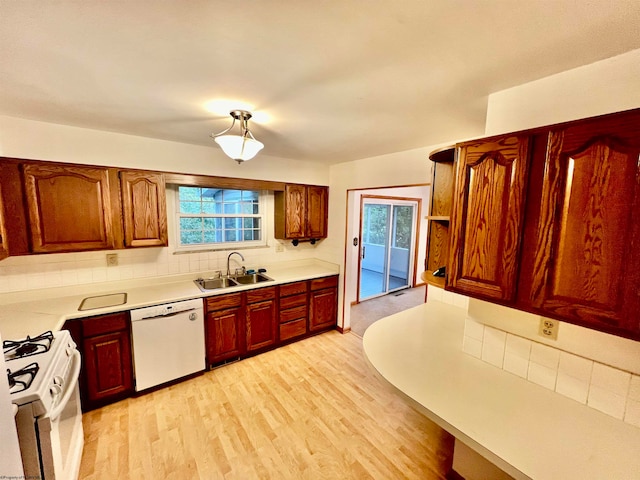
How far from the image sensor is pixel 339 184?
3.56 metres

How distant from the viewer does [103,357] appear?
213 cm

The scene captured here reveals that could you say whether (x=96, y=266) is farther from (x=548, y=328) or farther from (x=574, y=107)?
(x=574, y=107)

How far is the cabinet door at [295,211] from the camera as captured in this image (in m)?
3.33

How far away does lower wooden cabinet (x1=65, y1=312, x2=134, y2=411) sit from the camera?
204 cm

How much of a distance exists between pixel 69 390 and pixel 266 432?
1.31 metres

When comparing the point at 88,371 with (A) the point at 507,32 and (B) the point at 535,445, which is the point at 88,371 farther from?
(A) the point at 507,32

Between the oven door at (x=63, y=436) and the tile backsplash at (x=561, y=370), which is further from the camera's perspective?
the oven door at (x=63, y=436)

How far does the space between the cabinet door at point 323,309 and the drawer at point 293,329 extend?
11 centimetres

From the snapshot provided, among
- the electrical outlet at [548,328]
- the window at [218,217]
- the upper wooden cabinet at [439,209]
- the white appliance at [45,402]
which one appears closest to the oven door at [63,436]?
the white appliance at [45,402]

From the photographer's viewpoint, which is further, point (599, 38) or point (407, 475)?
point (407, 475)

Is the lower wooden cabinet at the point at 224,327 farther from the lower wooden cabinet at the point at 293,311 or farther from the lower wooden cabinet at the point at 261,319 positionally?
the lower wooden cabinet at the point at 293,311

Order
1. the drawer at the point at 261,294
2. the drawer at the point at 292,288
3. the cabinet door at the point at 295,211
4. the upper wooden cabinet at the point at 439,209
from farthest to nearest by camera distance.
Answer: the cabinet door at the point at 295,211, the drawer at the point at 292,288, the drawer at the point at 261,294, the upper wooden cabinet at the point at 439,209

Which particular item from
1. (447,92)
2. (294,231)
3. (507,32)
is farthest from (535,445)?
(294,231)

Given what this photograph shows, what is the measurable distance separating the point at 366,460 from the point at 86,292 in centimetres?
279
